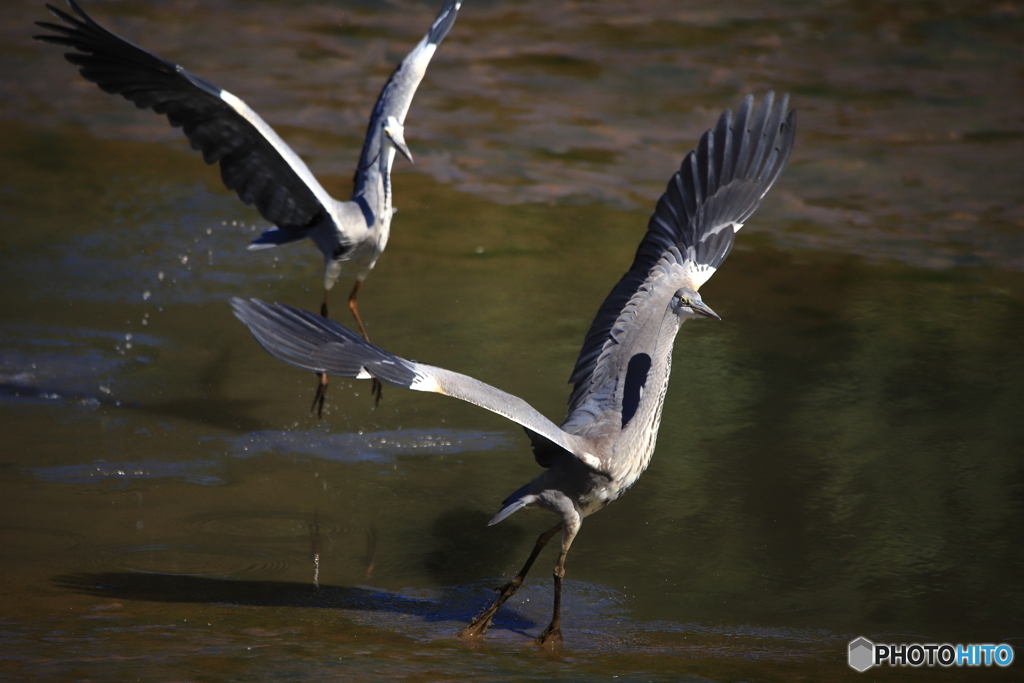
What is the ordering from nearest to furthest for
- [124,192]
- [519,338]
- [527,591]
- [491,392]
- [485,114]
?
[491,392]
[527,591]
[519,338]
[124,192]
[485,114]

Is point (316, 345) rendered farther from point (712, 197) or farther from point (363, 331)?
point (363, 331)

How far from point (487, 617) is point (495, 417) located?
5.96 feet

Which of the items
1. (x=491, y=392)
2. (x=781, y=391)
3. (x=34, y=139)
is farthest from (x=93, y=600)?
(x=34, y=139)

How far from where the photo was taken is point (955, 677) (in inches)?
131

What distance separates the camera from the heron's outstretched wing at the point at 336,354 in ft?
9.98

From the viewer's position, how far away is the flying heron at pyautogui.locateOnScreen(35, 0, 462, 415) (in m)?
4.82

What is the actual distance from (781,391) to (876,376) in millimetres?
574

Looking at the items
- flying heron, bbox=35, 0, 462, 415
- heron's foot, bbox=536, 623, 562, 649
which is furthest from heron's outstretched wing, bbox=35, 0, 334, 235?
heron's foot, bbox=536, 623, 562, 649

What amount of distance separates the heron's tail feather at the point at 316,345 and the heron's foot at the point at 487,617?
0.92 m

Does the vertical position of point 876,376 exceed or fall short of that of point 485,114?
it falls short

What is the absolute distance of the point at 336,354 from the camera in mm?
3090

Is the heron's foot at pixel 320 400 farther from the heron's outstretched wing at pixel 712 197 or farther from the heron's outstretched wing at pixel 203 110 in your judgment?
the heron's outstretched wing at pixel 712 197

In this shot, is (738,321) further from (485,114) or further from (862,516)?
(485,114)

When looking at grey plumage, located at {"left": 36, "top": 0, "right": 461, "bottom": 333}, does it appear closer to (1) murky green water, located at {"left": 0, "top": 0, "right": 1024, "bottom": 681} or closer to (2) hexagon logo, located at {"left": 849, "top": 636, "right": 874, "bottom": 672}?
(1) murky green water, located at {"left": 0, "top": 0, "right": 1024, "bottom": 681}
